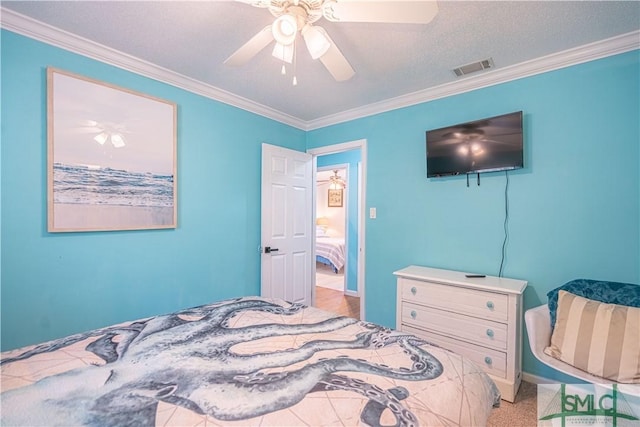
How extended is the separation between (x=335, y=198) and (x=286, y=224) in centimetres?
465

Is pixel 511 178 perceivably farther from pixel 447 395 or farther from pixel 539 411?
pixel 447 395

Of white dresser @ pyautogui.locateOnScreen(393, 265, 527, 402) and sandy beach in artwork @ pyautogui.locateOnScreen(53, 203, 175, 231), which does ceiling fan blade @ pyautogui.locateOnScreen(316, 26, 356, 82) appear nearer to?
white dresser @ pyautogui.locateOnScreen(393, 265, 527, 402)

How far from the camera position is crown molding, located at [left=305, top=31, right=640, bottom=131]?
1887 mm

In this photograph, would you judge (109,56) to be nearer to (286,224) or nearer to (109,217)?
(109,217)

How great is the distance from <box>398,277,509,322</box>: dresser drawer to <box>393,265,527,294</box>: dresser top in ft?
0.16

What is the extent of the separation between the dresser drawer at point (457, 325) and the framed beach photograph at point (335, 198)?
5467mm

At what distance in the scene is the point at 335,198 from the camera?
309 inches

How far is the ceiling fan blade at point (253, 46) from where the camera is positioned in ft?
4.82

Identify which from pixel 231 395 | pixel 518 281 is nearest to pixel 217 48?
pixel 231 395

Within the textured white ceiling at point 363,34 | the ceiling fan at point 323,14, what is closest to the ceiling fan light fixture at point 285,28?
the ceiling fan at point 323,14

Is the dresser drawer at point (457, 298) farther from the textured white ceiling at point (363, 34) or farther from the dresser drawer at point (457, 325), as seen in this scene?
the textured white ceiling at point (363, 34)

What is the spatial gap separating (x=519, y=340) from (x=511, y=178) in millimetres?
1246

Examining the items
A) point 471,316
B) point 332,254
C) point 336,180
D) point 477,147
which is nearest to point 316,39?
point 477,147

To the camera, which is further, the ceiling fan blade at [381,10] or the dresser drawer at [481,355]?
the dresser drawer at [481,355]
